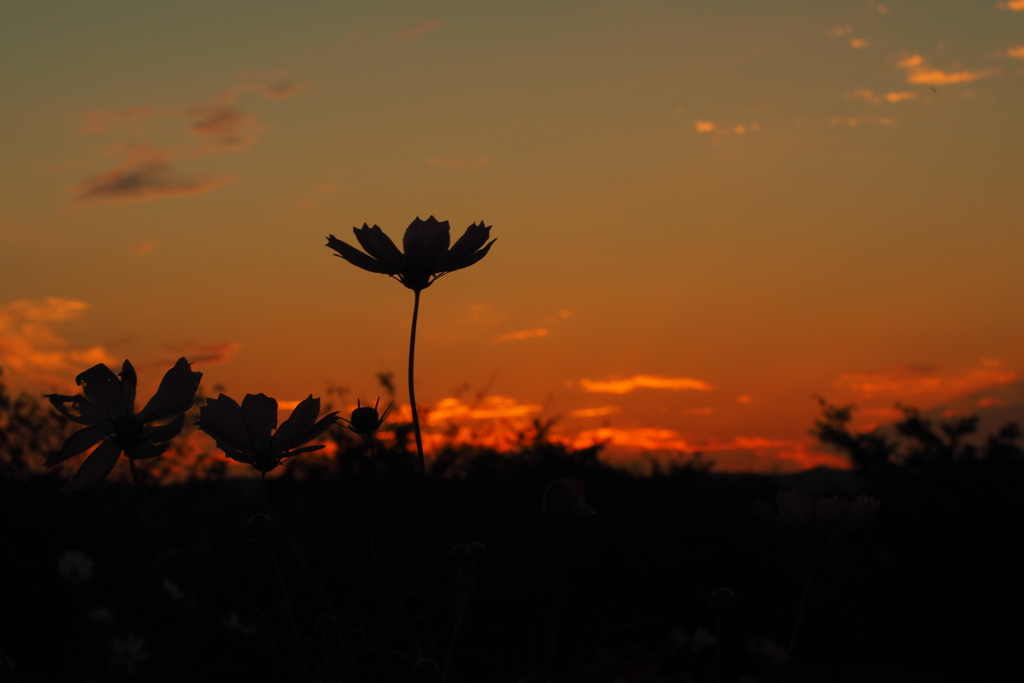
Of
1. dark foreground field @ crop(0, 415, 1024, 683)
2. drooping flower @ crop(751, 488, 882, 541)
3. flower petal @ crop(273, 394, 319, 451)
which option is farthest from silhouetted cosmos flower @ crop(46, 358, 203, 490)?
dark foreground field @ crop(0, 415, 1024, 683)

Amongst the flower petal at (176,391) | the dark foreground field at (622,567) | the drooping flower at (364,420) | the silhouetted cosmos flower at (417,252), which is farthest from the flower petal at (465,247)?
the dark foreground field at (622,567)

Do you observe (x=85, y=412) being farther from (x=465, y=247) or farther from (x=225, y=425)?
(x=465, y=247)

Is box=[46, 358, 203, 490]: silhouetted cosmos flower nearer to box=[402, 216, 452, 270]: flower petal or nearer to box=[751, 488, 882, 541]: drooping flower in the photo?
box=[402, 216, 452, 270]: flower petal

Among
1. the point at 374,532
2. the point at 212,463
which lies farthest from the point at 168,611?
the point at 212,463

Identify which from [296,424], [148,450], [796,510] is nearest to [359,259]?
[296,424]

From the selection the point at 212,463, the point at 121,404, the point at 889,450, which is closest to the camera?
the point at 121,404

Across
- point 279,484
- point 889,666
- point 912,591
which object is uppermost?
point 279,484

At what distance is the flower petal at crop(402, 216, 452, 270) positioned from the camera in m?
1.21

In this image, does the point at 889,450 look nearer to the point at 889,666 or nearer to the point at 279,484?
the point at 889,666

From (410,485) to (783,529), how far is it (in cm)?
699

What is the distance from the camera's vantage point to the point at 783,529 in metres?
1.21

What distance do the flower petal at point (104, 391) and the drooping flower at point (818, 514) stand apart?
789 mm

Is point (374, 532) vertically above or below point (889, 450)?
below

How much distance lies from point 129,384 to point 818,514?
89 cm
